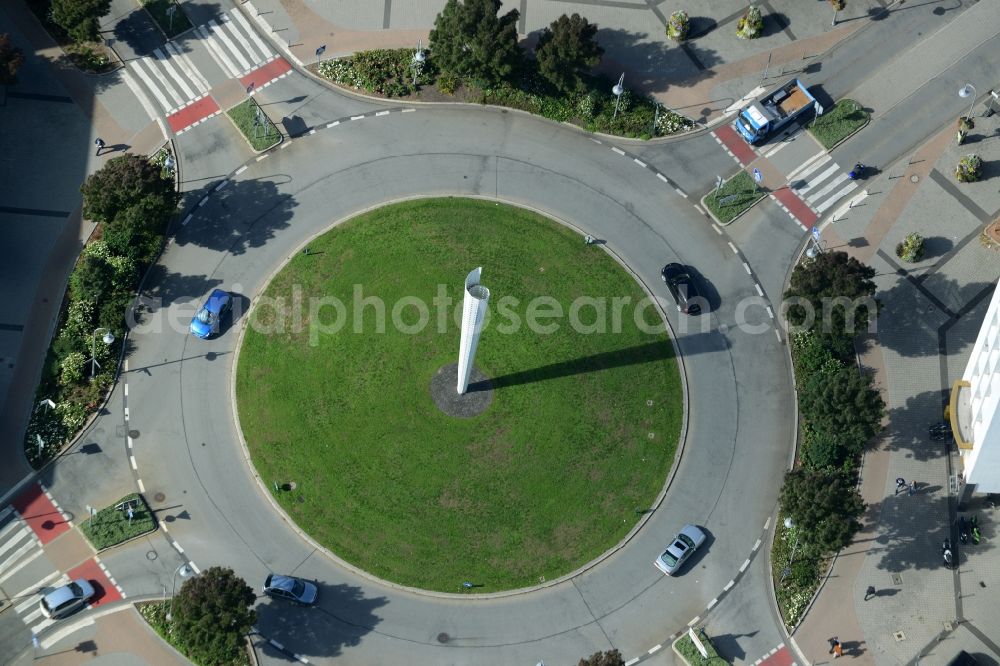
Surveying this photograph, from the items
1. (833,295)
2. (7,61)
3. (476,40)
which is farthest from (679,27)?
(7,61)

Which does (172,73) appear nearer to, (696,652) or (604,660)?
(604,660)

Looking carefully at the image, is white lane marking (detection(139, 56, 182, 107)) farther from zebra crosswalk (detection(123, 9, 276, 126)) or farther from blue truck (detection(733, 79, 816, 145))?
blue truck (detection(733, 79, 816, 145))

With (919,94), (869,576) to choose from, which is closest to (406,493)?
(869,576)

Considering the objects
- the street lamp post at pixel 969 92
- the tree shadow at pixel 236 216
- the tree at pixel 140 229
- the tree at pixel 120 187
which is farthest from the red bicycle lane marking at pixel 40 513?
the street lamp post at pixel 969 92

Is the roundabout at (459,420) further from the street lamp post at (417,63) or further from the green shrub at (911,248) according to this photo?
the green shrub at (911,248)

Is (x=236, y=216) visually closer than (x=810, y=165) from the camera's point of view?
Yes

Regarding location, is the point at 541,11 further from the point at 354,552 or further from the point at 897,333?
the point at 354,552
